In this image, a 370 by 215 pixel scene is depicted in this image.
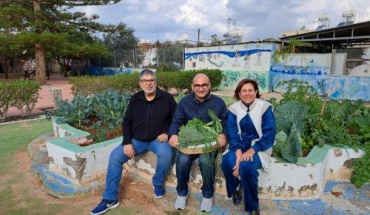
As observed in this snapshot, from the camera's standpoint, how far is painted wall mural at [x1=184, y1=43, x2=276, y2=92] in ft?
50.0

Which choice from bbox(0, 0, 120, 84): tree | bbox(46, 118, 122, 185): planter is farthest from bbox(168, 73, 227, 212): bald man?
bbox(0, 0, 120, 84): tree

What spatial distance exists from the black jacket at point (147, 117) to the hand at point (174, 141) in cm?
30

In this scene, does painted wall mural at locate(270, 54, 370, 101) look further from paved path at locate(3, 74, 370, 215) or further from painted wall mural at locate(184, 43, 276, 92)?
paved path at locate(3, 74, 370, 215)

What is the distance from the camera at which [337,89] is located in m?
13.0

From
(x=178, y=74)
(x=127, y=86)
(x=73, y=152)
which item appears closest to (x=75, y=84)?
(x=127, y=86)

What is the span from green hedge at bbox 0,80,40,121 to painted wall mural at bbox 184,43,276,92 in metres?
11.2

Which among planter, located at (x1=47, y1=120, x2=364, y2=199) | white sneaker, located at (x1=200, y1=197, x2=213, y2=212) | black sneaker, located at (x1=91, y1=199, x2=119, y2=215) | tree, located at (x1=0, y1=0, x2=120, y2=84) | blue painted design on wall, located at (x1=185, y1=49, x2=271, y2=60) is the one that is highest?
tree, located at (x1=0, y1=0, x2=120, y2=84)

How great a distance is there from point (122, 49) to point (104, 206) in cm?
2276

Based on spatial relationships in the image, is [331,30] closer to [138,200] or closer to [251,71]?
[251,71]

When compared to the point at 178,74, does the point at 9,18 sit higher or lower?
higher

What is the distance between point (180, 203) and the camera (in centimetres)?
294

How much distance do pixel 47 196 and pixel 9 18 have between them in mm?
17507

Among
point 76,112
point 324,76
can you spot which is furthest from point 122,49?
point 76,112

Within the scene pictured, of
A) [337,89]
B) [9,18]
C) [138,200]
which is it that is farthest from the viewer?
[9,18]
